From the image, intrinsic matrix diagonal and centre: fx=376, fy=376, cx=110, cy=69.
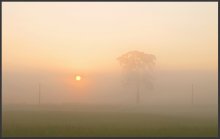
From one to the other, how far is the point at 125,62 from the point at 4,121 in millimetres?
41919

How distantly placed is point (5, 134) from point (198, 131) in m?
12.6

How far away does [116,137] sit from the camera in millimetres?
23156

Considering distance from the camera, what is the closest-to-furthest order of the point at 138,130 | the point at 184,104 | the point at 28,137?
the point at 28,137
the point at 138,130
the point at 184,104

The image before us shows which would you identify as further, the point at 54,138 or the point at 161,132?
the point at 161,132

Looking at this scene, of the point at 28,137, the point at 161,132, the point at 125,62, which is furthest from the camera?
the point at 125,62

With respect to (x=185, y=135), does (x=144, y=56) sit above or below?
above

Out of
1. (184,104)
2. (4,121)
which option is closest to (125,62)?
(184,104)

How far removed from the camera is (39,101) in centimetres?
6594

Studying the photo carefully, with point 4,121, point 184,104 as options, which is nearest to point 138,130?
point 4,121

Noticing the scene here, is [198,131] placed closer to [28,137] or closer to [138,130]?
[138,130]

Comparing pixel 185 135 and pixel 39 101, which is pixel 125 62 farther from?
pixel 185 135

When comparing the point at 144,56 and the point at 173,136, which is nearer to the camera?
the point at 173,136

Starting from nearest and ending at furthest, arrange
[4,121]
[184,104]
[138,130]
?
[138,130] → [4,121] → [184,104]

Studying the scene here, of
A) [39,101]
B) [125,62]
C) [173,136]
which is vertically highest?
[125,62]
